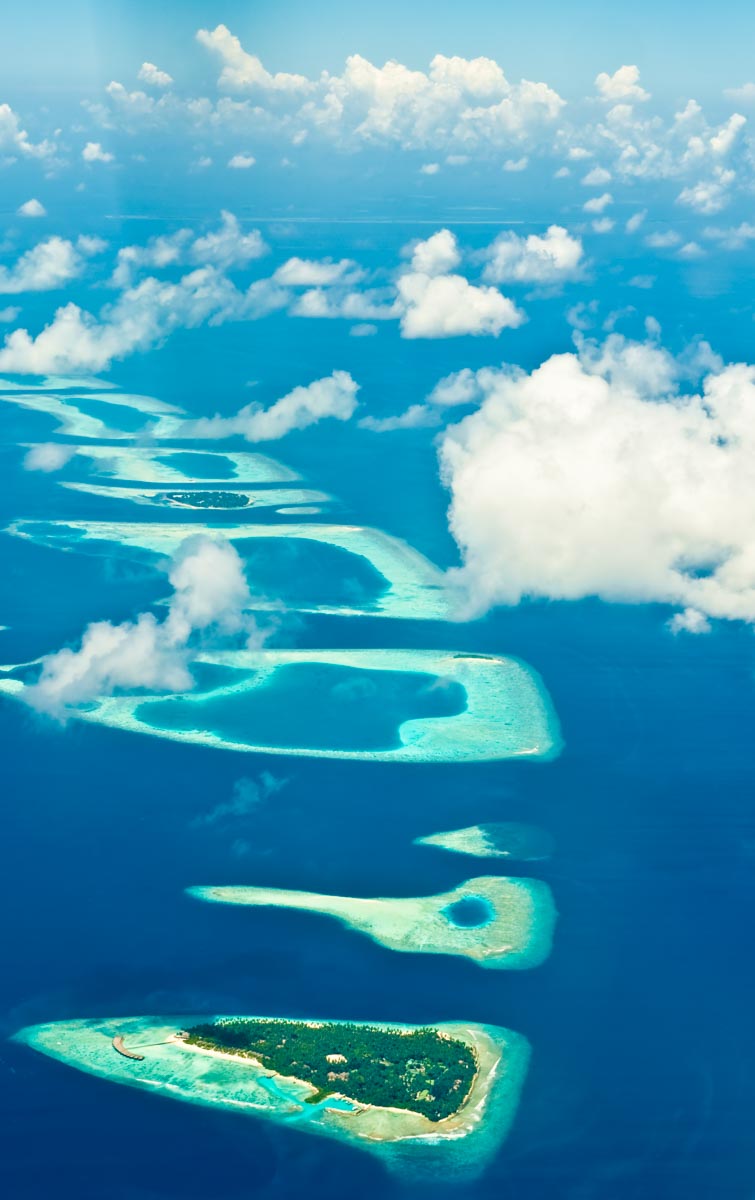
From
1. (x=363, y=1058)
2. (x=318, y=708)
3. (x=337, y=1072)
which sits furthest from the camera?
(x=318, y=708)

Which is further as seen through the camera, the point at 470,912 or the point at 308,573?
the point at 308,573

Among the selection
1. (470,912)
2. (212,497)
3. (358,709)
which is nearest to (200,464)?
(212,497)

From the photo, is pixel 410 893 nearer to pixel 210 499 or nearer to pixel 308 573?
pixel 308 573

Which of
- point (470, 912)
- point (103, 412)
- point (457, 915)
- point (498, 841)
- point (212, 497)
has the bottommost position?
point (457, 915)

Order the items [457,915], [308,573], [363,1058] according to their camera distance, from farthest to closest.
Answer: [308,573], [457,915], [363,1058]

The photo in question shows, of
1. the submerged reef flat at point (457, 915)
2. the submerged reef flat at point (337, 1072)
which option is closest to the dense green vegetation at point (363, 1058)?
the submerged reef flat at point (337, 1072)

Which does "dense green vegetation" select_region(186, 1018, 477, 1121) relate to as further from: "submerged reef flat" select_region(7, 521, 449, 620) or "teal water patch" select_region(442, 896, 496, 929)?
"submerged reef flat" select_region(7, 521, 449, 620)

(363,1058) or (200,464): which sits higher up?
(200,464)

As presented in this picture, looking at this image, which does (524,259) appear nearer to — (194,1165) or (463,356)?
(463,356)
